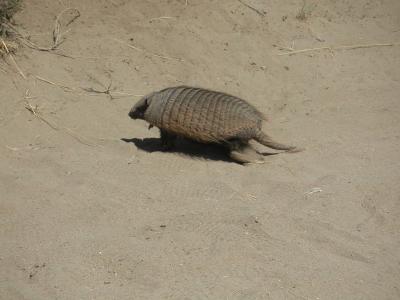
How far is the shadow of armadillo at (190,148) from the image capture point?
6.50 meters

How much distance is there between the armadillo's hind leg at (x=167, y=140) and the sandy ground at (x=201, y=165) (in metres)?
0.17

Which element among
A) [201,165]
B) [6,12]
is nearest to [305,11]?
[201,165]

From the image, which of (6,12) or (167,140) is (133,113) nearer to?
(167,140)

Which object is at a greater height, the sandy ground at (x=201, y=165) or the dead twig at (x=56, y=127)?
the sandy ground at (x=201, y=165)

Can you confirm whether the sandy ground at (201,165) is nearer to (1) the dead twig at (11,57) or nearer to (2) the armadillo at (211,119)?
(1) the dead twig at (11,57)

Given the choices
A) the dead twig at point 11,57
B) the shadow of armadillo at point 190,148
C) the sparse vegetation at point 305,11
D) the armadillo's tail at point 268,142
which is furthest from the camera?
the sparse vegetation at point 305,11

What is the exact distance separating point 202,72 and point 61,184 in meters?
3.43

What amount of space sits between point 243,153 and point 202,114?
631 millimetres

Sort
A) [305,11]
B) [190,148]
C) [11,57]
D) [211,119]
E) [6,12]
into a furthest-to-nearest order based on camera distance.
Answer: [305,11], [6,12], [11,57], [190,148], [211,119]

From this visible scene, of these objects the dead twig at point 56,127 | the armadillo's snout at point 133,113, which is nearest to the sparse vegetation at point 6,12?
the dead twig at point 56,127

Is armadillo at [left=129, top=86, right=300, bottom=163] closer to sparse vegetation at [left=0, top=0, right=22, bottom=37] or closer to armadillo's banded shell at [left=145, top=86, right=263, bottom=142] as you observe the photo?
armadillo's banded shell at [left=145, top=86, right=263, bottom=142]

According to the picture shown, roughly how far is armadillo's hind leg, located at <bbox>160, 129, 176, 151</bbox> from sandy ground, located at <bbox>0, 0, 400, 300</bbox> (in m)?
0.17

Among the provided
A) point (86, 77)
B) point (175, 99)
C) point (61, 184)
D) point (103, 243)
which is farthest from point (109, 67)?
point (103, 243)

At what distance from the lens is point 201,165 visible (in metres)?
6.08
